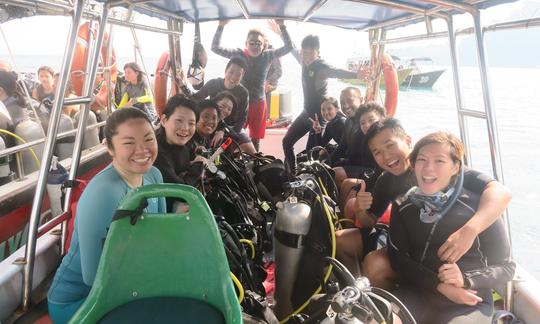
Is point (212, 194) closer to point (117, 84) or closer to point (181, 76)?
point (181, 76)

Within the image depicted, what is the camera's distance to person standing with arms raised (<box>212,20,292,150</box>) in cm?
362

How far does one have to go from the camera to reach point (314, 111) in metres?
3.74

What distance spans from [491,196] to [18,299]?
1849 millimetres

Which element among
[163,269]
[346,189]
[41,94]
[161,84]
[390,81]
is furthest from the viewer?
[41,94]

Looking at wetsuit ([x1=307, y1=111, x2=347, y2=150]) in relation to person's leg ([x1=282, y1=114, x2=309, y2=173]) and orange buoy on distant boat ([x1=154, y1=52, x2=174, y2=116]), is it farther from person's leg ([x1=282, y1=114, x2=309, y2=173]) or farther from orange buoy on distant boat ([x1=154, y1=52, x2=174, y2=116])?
orange buoy on distant boat ([x1=154, y1=52, x2=174, y2=116])

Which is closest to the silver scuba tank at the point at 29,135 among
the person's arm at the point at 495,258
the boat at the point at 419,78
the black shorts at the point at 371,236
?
the black shorts at the point at 371,236

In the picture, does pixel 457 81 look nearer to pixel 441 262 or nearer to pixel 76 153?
pixel 441 262

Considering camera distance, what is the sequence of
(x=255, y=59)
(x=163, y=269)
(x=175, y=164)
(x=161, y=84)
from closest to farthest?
(x=163, y=269)
(x=175, y=164)
(x=161, y=84)
(x=255, y=59)

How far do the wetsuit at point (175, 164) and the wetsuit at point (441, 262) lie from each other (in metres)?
0.99

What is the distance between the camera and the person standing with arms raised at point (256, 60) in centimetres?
362

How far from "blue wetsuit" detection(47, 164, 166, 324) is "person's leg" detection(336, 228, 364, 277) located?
1.00m

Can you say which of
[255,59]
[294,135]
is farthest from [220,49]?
[294,135]

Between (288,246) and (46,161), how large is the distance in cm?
107

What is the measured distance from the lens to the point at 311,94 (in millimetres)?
3705
